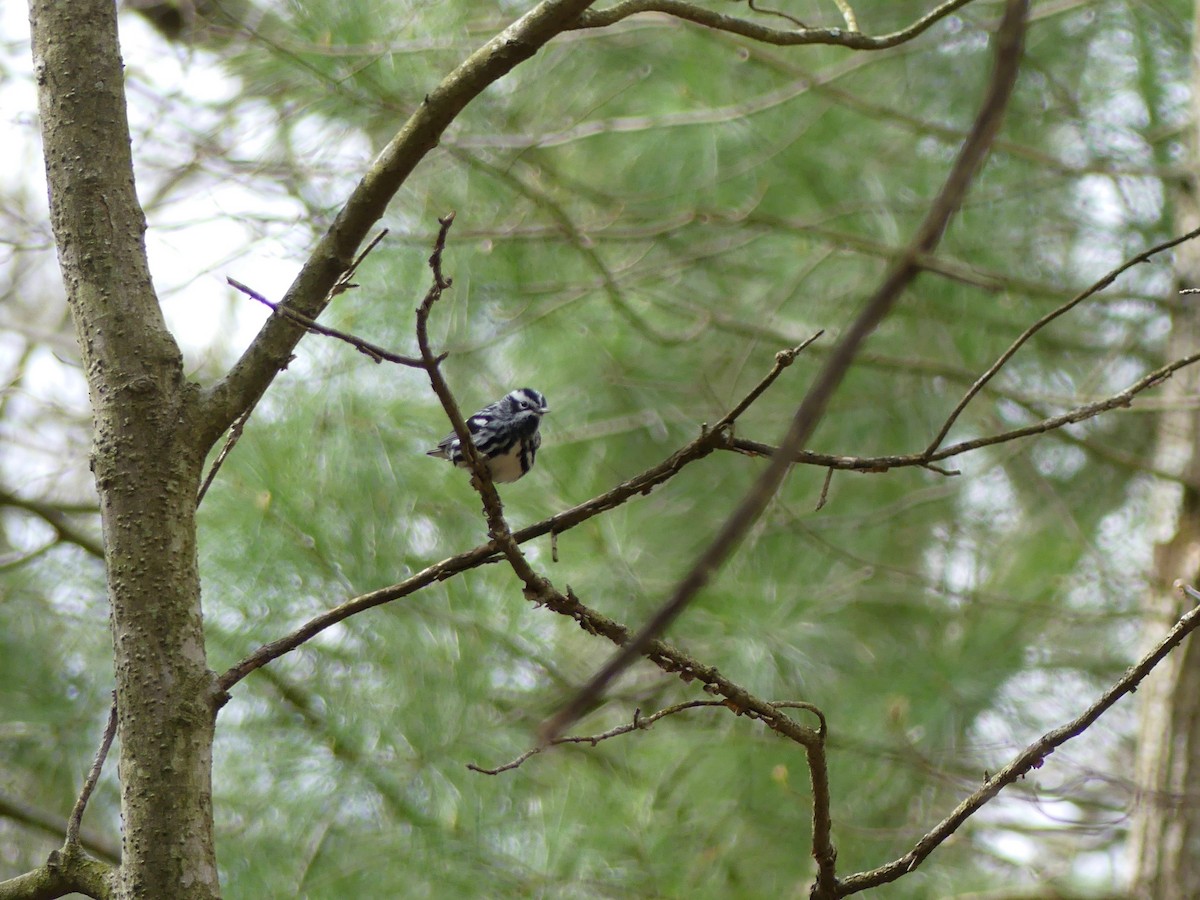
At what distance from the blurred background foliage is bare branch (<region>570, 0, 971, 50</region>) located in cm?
143

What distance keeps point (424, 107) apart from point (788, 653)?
6.48 feet

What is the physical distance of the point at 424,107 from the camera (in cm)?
114

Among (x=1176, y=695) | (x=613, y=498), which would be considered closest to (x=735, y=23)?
(x=613, y=498)

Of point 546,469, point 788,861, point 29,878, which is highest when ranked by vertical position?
point 546,469

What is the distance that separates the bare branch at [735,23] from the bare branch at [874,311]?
880 millimetres

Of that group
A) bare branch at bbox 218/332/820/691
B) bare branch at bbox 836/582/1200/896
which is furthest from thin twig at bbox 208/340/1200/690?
bare branch at bbox 836/582/1200/896

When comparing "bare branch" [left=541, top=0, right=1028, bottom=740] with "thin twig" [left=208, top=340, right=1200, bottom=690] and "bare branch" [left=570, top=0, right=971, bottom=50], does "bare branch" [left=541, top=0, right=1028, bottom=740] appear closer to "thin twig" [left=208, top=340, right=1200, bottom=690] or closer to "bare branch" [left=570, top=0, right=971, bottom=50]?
"thin twig" [left=208, top=340, right=1200, bottom=690]

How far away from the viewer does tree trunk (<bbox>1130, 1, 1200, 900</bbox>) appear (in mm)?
2527

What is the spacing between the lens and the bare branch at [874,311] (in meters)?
0.32

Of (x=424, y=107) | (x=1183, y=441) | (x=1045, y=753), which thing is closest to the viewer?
(x=1045, y=753)

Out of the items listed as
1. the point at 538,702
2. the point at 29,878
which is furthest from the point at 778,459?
the point at 538,702

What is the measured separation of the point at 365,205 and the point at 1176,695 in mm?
2272

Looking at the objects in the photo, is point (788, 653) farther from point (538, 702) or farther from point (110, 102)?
point (110, 102)

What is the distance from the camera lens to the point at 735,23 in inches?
48.7
